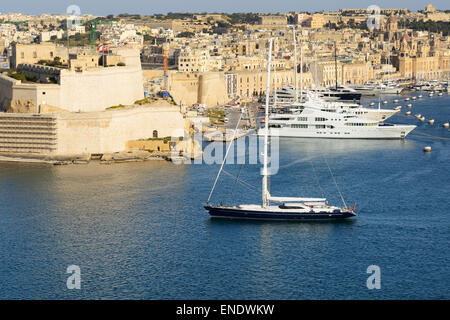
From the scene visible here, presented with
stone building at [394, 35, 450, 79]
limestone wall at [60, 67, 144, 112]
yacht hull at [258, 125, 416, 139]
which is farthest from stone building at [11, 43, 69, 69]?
stone building at [394, 35, 450, 79]

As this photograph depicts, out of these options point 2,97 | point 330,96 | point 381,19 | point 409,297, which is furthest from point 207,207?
point 381,19

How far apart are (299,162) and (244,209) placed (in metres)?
7.54

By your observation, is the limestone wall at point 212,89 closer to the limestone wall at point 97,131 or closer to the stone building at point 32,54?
the stone building at point 32,54

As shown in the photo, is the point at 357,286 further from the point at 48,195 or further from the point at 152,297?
the point at 48,195

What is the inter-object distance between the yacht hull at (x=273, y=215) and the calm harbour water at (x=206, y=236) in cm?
21

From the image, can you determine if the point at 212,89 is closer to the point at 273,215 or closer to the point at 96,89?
the point at 96,89

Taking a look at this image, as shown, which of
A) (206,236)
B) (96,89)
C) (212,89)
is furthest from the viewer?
(212,89)

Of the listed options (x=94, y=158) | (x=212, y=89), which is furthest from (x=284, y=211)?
(x=212, y=89)

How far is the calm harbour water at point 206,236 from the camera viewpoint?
15602mm

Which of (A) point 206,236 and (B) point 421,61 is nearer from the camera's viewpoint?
(A) point 206,236

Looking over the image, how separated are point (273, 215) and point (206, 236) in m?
1.89

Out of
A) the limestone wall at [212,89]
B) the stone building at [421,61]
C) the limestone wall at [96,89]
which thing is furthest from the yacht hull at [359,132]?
the stone building at [421,61]

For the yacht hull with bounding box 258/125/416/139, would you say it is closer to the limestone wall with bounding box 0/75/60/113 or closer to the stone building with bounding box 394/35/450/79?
the limestone wall with bounding box 0/75/60/113

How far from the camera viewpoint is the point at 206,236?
18.6 meters
